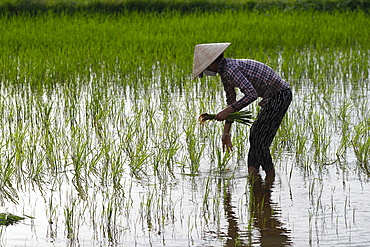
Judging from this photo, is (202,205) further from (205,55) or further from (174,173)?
(205,55)

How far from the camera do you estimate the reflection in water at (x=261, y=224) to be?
2.46m

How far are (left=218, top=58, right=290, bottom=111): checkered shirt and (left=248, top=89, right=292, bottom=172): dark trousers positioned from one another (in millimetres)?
49

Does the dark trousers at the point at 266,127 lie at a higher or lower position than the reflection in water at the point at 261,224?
higher

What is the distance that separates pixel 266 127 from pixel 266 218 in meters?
0.73

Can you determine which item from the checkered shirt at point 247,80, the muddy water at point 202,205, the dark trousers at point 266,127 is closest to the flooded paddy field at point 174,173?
the muddy water at point 202,205

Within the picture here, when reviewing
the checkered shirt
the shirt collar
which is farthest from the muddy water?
the shirt collar

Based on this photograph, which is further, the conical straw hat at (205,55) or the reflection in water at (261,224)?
the conical straw hat at (205,55)

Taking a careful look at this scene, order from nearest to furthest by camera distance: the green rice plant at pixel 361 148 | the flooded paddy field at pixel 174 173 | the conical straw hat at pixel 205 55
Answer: the flooded paddy field at pixel 174 173, the conical straw hat at pixel 205 55, the green rice plant at pixel 361 148

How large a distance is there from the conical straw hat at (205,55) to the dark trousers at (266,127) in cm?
54

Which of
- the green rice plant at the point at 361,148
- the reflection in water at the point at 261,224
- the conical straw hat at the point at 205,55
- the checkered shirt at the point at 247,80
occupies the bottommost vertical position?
the reflection in water at the point at 261,224

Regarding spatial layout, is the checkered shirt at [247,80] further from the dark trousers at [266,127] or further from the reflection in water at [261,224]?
the reflection in water at [261,224]

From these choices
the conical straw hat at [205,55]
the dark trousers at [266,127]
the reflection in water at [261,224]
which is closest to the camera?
the reflection in water at [261,224]

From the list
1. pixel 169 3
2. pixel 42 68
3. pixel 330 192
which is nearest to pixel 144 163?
pixel 330 192

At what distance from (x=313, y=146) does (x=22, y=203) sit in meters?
2.23
